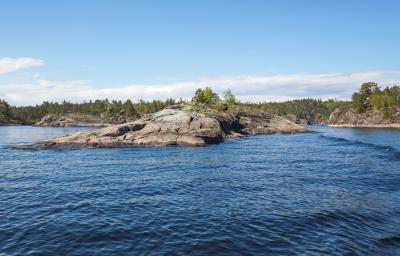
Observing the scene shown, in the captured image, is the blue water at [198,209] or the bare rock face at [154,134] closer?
the blue water at [198,209]

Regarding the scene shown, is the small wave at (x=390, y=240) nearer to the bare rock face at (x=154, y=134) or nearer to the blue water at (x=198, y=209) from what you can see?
the blue water at (x=198, y=209)

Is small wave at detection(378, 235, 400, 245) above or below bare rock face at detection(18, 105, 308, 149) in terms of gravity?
below

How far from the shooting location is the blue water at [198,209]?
72.1 ft

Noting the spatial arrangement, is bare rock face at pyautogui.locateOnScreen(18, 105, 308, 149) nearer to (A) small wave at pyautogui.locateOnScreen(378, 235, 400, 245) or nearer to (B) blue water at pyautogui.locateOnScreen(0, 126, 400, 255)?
(B) blue water at pyautogui.locateOnScreen(0, 126, 400, 255)

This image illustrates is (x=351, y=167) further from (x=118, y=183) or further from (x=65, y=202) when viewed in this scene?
(x=65, y=202)

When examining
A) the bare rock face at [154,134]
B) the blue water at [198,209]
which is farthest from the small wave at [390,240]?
the bare rock face at [154,134]

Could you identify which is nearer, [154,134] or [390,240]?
[390,240]

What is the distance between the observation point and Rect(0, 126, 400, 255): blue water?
21984 mm

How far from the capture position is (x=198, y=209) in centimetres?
2984

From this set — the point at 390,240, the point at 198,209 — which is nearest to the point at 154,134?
the point at 198,209

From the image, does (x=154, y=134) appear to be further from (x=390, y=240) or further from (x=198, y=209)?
(x=390, y=240)

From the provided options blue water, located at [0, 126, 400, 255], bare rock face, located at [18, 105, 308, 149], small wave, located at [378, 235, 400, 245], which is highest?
bare rock face, located at [18, 105, 308, 149]

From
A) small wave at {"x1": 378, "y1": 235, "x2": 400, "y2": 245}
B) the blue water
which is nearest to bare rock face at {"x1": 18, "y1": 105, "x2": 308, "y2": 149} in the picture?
the blue water

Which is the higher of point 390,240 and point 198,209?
point 198,209
